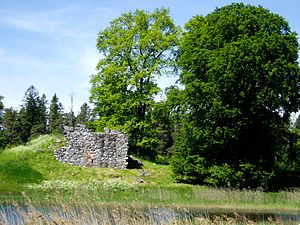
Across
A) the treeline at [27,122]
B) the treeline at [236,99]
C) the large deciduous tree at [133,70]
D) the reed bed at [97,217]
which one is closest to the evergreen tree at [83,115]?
the treeline at [27,122]

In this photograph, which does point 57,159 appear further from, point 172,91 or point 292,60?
point 292,60

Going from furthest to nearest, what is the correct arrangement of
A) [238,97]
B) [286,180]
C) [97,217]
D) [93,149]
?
[286,180] → [93,149] → [238,97] → [97,217]

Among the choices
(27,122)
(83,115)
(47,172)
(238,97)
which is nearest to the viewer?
(47,172)

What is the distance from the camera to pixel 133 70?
42531 mm

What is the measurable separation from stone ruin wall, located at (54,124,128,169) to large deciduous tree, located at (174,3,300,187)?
4.10m

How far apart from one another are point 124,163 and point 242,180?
8.65m

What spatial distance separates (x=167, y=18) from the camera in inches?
1721

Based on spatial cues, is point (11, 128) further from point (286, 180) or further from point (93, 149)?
point (286, 180)

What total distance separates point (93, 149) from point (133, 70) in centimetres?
1130

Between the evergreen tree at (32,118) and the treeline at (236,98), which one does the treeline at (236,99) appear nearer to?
the treeline at (236,98)

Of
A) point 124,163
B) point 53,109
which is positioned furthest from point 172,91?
point 53,109

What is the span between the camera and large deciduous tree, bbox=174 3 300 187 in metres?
29.8

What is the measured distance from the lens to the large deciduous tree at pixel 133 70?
41.6m

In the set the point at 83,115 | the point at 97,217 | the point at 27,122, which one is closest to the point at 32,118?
the point at 27,122
